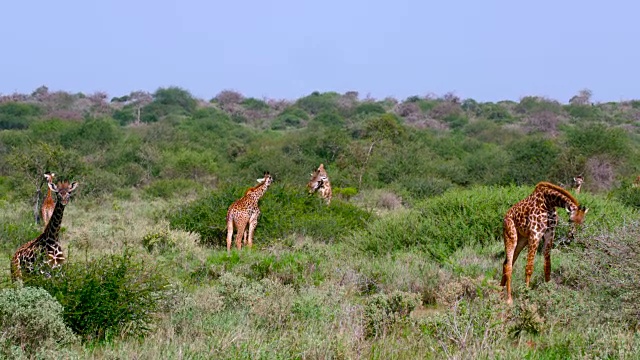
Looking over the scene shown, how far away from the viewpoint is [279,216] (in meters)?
16.3

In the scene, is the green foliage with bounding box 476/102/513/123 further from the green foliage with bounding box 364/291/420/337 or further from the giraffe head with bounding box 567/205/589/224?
the green foliage with bounding box 364/291/420/337

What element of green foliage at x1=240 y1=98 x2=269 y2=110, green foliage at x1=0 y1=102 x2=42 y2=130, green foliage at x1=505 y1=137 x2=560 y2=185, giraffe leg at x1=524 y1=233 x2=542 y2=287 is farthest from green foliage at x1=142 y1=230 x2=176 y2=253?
green foliage at x1=240 y1=98 x2=269 y2=110

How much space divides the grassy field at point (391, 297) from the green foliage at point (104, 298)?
0.04 metres

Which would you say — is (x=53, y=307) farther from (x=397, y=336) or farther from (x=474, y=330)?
(x=474, y=330)

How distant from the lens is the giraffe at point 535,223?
9.12m

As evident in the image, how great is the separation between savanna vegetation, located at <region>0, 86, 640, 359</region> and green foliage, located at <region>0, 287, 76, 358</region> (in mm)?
15

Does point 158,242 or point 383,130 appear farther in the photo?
point 383,130

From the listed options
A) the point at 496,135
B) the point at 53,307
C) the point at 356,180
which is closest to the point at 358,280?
the point at 53,307

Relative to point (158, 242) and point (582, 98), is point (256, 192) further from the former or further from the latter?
point (582, 98)

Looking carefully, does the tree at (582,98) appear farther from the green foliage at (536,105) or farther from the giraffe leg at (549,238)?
the giraffe leg at (549,238)

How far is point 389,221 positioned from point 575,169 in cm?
1637

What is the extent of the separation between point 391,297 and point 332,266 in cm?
321

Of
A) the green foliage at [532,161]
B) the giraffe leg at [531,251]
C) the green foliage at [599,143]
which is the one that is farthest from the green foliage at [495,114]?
the giraffe leg at [531,251]

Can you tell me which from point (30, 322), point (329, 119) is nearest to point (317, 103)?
point (329, 119)
